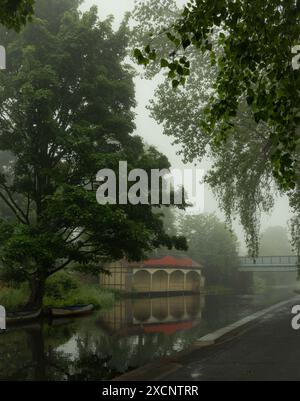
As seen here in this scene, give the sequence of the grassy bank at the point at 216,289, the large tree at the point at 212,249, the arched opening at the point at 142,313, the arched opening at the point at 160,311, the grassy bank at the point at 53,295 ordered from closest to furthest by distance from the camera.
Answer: the grassy bank at the point at 53,295 → the arched opening at the point at 142,313 → the arched opening at the point at 160,311 → the grassy bank at the point at 216,289 → the large tree at the point at 212,249

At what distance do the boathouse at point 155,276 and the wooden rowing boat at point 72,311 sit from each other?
21190 millimetres

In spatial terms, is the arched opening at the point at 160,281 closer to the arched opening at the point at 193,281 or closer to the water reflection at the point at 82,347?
the arched opening at the point at 193,281

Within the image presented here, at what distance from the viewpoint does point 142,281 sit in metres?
50.9

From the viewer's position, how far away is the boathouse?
160ft

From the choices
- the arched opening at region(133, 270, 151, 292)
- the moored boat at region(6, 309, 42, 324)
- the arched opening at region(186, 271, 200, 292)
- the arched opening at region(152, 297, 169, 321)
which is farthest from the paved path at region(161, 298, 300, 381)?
the arched opening at region(186, 271, 200, 292)

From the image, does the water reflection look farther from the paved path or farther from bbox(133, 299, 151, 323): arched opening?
bbox(133, 299, 151, 323): arched opening

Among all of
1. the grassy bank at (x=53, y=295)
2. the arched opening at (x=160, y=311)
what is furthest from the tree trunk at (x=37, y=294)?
the arched opening at (x=160, y=311)

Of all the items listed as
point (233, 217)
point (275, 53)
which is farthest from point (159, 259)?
point (275, 53)

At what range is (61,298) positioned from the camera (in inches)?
989

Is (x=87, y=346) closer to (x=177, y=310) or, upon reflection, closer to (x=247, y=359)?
(x=247, y=359)

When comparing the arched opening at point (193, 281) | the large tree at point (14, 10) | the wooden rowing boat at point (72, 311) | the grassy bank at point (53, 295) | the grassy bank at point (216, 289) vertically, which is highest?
the large tree at point (14, 10)

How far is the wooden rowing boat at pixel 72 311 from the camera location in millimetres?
21984
